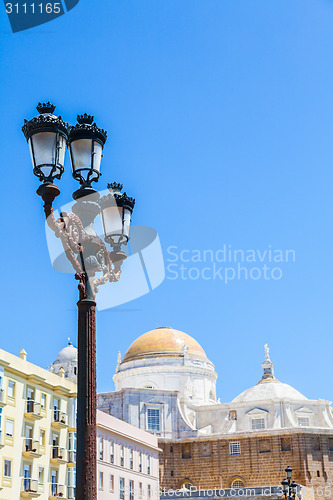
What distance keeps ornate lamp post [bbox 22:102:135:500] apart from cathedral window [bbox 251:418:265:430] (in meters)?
61.9

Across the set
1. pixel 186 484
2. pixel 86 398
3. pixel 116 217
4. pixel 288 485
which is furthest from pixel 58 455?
pixel 86 398

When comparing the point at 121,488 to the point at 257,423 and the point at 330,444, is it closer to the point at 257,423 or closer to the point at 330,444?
the point at 257,423

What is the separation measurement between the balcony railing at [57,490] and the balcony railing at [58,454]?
1.34 m

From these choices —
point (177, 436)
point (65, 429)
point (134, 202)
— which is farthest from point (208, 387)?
point (134, 202)

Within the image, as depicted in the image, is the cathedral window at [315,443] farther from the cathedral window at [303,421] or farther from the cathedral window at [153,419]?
the cathedral window at [153,419]

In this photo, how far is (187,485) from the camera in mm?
64125

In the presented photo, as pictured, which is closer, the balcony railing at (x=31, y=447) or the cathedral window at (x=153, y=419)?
the balcony railing at (x=31, y=447)

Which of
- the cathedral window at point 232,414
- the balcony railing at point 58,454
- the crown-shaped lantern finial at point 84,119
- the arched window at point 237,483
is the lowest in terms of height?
the arched window at point 237,483

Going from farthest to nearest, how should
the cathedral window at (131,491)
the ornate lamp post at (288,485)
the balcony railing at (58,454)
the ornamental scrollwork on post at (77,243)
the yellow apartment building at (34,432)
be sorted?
the cathedral window at (131,491) → the balcony railing at (58,454) → the yellow apartment building at (34,432) → the ornate lamp post at (288,485) → the ornamental scrollwork on post at (77,243)

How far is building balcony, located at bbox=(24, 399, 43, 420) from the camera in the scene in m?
38.2

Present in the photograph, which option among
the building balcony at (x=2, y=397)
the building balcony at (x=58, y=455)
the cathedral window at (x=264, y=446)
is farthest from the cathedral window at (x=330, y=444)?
the building balcony at (x=2, y=397)

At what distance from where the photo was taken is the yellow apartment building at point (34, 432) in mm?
35888

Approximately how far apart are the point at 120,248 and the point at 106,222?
435 mm

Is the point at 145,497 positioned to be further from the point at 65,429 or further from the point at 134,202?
the point at 134,202
